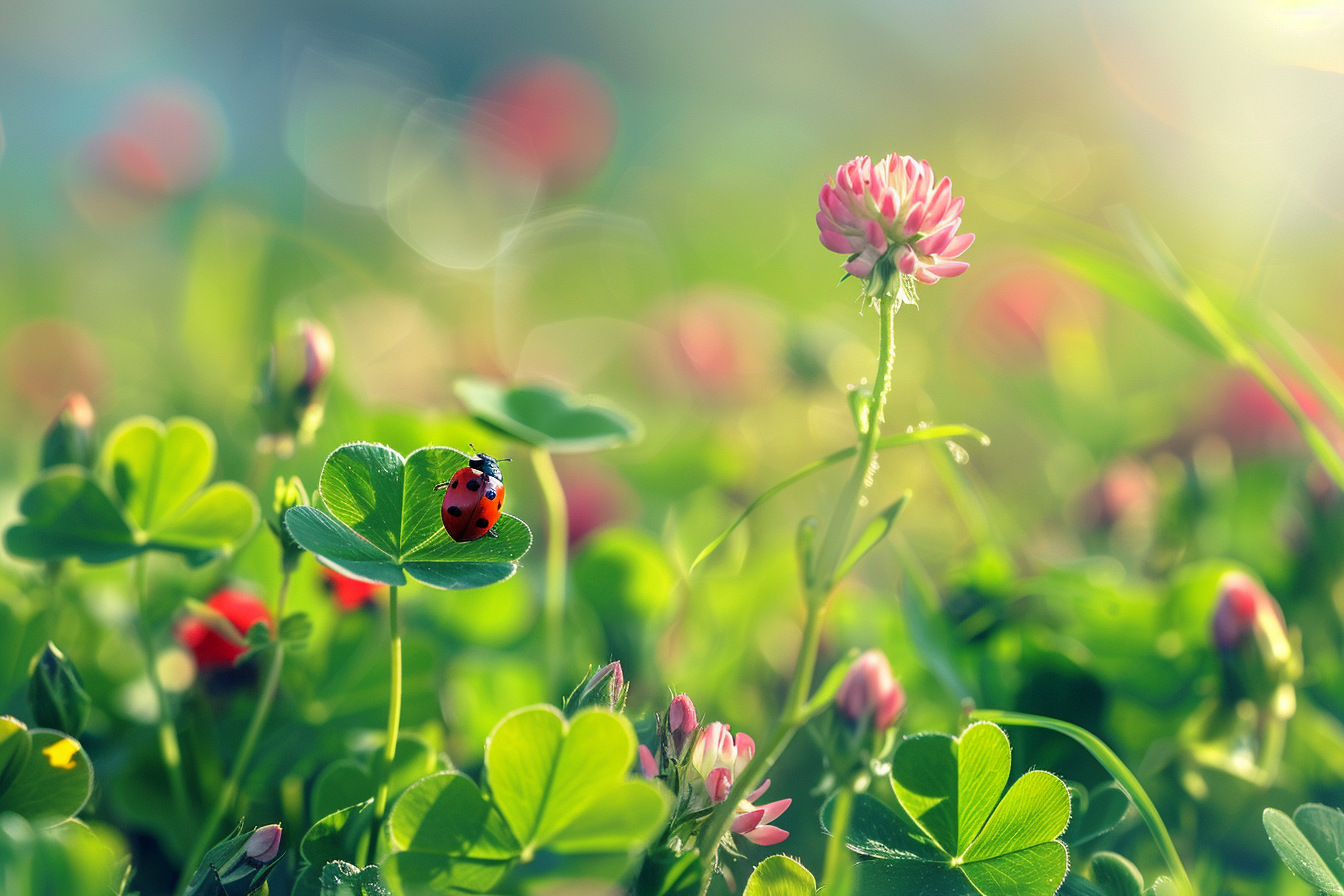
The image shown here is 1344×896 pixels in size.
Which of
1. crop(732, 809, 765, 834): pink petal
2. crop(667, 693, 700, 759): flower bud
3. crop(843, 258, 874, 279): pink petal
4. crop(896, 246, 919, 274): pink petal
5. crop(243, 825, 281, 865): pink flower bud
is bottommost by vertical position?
crop(243, 825, 281, 865): pink flower bud

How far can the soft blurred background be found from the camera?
447mm

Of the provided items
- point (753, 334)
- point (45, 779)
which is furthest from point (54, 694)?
point (753, 334)

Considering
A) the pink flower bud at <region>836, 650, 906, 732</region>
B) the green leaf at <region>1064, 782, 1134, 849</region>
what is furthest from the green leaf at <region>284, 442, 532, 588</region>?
the green leaf at <region>1064, 782, 1134, 849</region>

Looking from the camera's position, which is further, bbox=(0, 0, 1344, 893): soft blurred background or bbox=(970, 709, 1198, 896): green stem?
bbox=(0, 0, 1344, 893): soft blurred background

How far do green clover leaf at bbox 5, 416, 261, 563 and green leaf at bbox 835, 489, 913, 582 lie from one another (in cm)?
24

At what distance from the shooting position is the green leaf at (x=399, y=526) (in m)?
0.29

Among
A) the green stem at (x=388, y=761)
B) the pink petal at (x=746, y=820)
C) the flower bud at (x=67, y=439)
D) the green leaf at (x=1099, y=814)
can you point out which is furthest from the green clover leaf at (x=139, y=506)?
the green leaf at (x=1099, y=814)

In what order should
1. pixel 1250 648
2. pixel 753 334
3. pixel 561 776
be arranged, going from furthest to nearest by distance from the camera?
pixel 753 334, pixel 1250 648, pixel 561 776

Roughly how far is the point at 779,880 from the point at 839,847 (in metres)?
0.04

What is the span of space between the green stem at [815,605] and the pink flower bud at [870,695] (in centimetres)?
4

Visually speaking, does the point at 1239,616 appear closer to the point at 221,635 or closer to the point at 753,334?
the point at 221,635

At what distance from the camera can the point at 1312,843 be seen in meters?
0.30

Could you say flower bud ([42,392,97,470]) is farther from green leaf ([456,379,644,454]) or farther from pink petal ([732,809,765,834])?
pink petal ([732,809,765,834])

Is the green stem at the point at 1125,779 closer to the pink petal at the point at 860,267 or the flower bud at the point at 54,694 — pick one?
the pink petal at the point at 860,267
